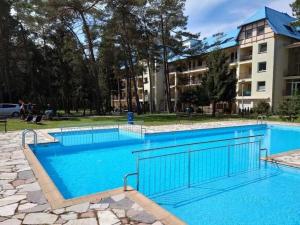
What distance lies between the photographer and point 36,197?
5.06 metres

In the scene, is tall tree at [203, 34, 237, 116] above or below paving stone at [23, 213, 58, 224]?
above

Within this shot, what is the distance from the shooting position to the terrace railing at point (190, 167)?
23.7 ft

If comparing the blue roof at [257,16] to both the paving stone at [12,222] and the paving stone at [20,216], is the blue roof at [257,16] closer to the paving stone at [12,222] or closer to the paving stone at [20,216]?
the paving stone at [20,216]

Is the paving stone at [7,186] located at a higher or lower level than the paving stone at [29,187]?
lower

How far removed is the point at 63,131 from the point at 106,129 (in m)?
2.58

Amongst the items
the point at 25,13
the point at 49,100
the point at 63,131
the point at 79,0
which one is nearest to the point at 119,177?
the point at 63,131

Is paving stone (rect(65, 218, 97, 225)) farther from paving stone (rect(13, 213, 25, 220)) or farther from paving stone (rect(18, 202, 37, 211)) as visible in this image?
paving stone (rect(18, 202, 37, 211))

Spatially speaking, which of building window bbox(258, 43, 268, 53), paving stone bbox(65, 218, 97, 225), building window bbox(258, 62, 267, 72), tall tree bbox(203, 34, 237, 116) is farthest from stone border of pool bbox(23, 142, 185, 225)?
building window bbox(258, 43, 268, 53)

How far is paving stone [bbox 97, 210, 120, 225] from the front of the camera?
409cm

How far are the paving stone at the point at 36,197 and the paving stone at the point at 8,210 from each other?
1.04ft

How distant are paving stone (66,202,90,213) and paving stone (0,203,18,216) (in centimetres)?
90

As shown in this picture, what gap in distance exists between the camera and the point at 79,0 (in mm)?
25766

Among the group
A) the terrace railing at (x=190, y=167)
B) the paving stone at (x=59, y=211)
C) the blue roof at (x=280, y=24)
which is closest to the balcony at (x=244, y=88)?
the blue roof at (x=280, y=24)

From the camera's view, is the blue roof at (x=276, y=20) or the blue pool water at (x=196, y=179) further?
the blue roof at (x=276, y=20)
